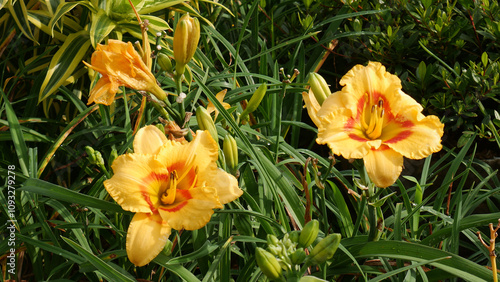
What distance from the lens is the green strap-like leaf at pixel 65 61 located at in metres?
1.62

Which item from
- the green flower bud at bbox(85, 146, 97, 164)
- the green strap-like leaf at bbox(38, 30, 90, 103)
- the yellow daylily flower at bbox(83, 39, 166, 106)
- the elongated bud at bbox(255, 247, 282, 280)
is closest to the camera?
the elongated bud at bbox(255, 247, 282, 280)

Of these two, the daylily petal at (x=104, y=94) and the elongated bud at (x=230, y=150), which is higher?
the daylily petal at (x=104, y=94)

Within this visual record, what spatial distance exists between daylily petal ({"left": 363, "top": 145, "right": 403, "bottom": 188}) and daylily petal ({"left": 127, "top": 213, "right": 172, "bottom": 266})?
1.24ft

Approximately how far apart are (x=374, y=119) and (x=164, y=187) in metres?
0.43

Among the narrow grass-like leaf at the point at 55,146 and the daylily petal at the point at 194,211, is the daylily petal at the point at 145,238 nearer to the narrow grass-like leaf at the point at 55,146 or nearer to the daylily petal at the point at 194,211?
the daylily petal at the point at 194,211

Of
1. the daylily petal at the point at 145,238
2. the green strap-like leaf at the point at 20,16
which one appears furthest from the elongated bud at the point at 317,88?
the green strap-like leaf at the point at 20,16

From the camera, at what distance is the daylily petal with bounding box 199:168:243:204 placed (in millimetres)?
897

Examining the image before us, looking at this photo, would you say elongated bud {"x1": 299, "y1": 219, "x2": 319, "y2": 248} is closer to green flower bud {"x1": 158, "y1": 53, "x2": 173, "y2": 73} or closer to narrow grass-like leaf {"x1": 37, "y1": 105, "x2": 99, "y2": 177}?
green flower bud {"x1": 158, "y1": 53, "x2": 173, "y2": 73}

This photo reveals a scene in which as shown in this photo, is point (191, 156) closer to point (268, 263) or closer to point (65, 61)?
point (268, 263)

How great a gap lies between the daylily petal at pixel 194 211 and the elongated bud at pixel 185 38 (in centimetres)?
28

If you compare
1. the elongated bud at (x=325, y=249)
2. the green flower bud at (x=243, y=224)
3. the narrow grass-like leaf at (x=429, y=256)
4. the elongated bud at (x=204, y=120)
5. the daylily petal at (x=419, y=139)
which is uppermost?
the elongated bud at (x=204, y=120)

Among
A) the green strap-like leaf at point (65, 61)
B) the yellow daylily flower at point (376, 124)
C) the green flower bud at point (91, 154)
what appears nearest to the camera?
the yellow daylily flower at point (376, 124)

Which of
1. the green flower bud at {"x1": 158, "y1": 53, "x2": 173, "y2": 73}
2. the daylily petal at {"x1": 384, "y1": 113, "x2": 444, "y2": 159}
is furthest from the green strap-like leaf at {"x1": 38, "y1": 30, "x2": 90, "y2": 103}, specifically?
the daylily petal at {"x1": 384, "y1": 113, "x2": 444, "y2": 159}

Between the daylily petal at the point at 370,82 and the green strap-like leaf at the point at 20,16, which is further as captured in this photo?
the green strap-like leaf at the point at 20,16
